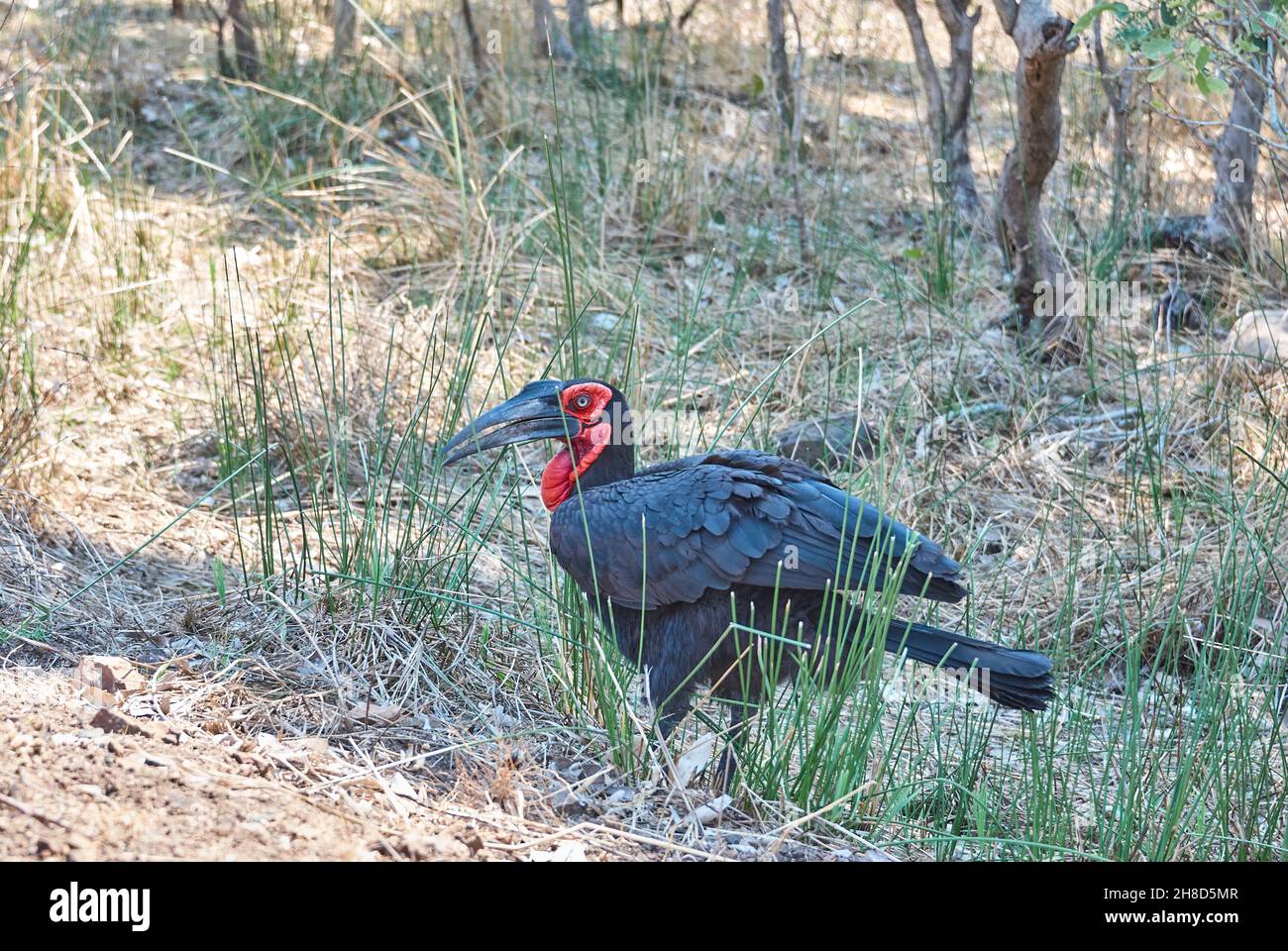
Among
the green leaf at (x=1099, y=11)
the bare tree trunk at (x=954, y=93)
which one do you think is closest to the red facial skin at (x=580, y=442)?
the green leaf at (x=1099, y=11)

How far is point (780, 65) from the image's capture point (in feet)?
20.5

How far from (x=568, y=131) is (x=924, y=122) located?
2.18 metres

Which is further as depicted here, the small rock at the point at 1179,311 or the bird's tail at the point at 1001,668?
the small rock at the point at 1179,311

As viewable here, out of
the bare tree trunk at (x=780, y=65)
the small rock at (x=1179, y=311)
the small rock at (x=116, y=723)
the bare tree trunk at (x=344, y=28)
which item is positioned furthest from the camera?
the bare tree trunk at (x=344, y=28)

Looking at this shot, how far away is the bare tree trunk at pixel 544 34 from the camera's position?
6.45 m

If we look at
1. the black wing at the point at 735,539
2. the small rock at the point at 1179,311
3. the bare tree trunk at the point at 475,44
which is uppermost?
the bare tree trunk at the point at 475,44

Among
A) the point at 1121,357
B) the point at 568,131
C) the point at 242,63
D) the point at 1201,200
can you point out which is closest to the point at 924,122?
the point at 1201,200

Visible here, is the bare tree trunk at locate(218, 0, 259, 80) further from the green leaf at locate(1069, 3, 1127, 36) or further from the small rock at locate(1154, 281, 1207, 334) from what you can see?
the green leaf at locate(1069, 3, 1127, 36)

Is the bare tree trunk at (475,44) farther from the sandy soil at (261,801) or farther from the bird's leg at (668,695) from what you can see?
the sandy soil at (261,801)

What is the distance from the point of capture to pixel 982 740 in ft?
9.17

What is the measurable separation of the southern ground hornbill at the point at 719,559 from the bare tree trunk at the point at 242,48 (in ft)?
14.5

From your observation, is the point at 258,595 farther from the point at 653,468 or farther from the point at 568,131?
the point at 568,131

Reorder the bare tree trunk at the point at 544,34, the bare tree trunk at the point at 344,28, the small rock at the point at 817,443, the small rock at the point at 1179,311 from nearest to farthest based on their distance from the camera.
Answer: the small rock at the point at 817,443, the small rock at the point at 1179,311, the bare tree trunk at the point at 544,34, the bare tree trunk at the point at 344,28

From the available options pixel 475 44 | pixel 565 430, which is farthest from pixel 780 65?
pixel 565 430
